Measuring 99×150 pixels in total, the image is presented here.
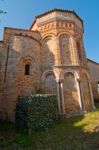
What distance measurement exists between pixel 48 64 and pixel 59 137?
7.65 m

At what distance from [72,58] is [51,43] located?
2.61 meters

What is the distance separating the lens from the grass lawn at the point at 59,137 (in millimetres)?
8664

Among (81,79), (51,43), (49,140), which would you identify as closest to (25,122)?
(49,140)

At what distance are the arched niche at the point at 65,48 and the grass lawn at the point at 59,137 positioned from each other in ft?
18.9

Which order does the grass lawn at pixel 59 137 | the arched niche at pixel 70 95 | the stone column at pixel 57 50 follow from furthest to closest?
1. the stone column at pixel 57 50
2. the arched niche at pixel 70 95
3. the grass lawn at pixel 59 137

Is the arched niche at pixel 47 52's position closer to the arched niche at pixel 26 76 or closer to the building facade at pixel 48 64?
the building facade at pixel 48 64

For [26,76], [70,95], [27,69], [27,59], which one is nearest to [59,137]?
[70,95]

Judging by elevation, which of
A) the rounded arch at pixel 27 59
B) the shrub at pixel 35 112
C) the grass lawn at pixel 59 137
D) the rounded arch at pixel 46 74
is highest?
the rounded arch at pixel 27 59

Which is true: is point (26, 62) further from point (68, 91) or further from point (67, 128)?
point (67, 128)

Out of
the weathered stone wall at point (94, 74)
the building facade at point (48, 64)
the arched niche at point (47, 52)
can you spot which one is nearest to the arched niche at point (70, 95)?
the building facade at point (48, 64)

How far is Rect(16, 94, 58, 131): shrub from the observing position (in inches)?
451

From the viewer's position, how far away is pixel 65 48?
647 inches

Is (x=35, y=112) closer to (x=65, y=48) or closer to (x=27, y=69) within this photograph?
(x=27, y=69)

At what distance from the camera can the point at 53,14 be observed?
17391 mm
